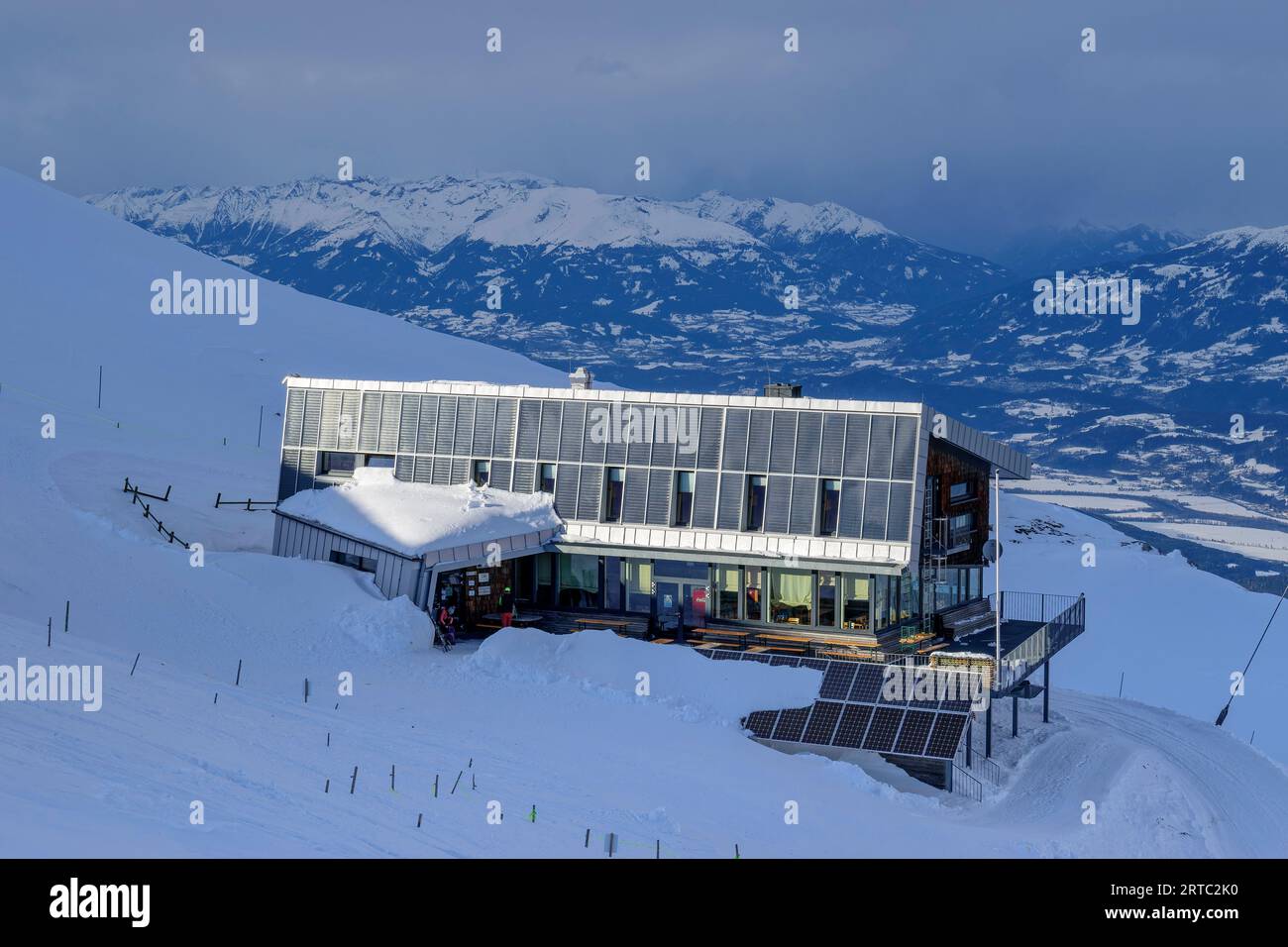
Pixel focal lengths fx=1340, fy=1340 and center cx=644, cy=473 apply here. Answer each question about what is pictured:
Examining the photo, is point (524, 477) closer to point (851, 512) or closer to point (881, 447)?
point (851, 512)

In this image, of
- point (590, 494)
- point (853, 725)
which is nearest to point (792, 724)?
point (853, 725)

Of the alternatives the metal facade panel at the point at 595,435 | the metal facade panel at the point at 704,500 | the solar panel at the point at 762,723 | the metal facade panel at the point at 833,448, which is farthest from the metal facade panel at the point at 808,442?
the solar panel at the point at 762,723

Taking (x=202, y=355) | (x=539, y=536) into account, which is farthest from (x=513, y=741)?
(x=202, y=355)

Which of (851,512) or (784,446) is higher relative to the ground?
(784,446)

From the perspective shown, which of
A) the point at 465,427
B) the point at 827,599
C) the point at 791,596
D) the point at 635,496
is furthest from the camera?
the point at 465,427

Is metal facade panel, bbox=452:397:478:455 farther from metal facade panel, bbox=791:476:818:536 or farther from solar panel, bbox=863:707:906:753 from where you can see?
solar panel, bbox=863:707:906:753

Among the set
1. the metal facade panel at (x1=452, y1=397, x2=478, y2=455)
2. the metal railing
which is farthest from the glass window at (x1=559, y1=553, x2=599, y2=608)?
the metal railing

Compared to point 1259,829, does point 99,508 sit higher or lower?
higher

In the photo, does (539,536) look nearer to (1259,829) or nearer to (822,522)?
(822,522)
